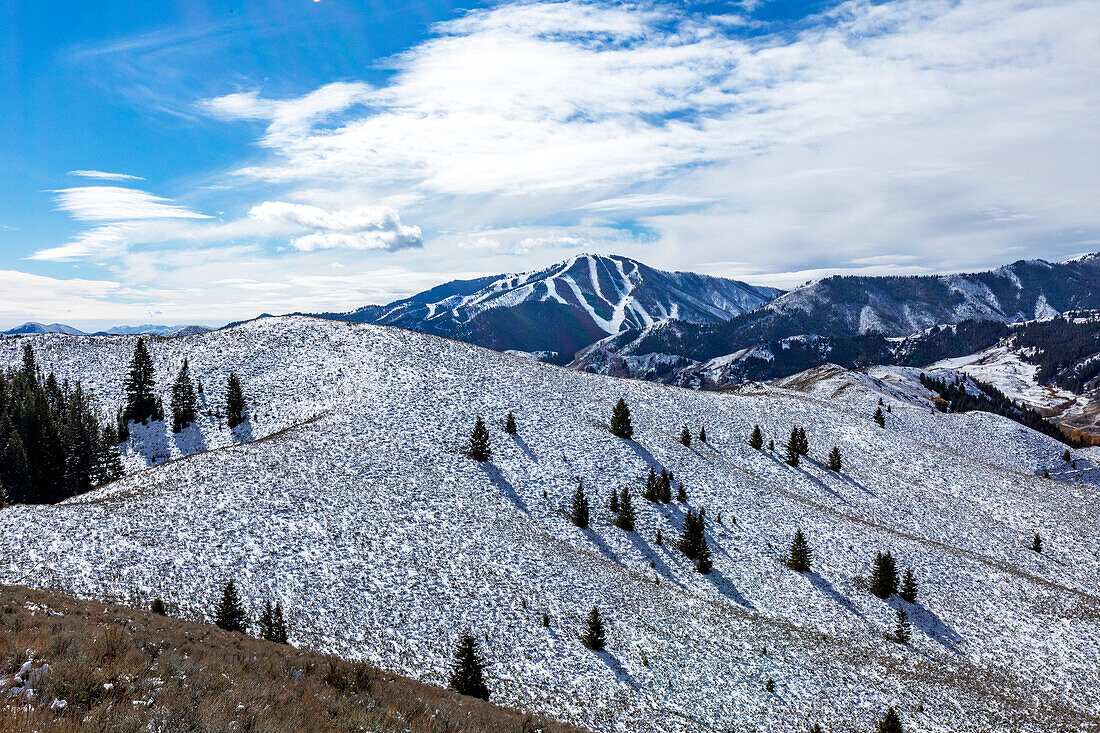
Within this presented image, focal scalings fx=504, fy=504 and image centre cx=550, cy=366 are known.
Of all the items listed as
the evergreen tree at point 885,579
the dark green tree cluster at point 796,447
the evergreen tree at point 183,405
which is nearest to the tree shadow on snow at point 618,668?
the evergreen tree at point 885,579

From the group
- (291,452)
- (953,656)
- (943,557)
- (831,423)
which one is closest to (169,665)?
(291,452)

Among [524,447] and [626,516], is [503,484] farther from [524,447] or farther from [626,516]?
[626,516]

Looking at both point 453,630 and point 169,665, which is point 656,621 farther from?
point 169,665

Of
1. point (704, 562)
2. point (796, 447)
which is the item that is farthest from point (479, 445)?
point (796, 447)

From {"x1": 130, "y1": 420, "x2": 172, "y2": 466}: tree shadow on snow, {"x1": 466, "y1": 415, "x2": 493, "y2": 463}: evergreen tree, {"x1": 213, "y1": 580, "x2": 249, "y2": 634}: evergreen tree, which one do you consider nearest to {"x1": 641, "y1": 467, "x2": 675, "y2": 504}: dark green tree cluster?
{"x1": 466, "y1": 415, "x2": 493, "y2": 463}: evergreen tree

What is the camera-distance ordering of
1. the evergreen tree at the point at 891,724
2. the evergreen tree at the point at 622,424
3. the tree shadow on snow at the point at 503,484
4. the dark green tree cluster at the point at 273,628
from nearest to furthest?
the dark green tree cluster at the point at 273,628 < the evergreen tree at the point at 891,724 < the tree shadow on snow at the point at 503,484 < the evergreen tree at the point at 622,424

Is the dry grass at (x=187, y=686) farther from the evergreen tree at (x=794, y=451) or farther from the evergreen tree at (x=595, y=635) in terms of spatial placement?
the evergreen tree at (x=794, y=451)

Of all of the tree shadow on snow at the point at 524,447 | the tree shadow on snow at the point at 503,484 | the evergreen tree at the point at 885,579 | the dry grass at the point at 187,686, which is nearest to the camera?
the dry grass at the point at 187,686
